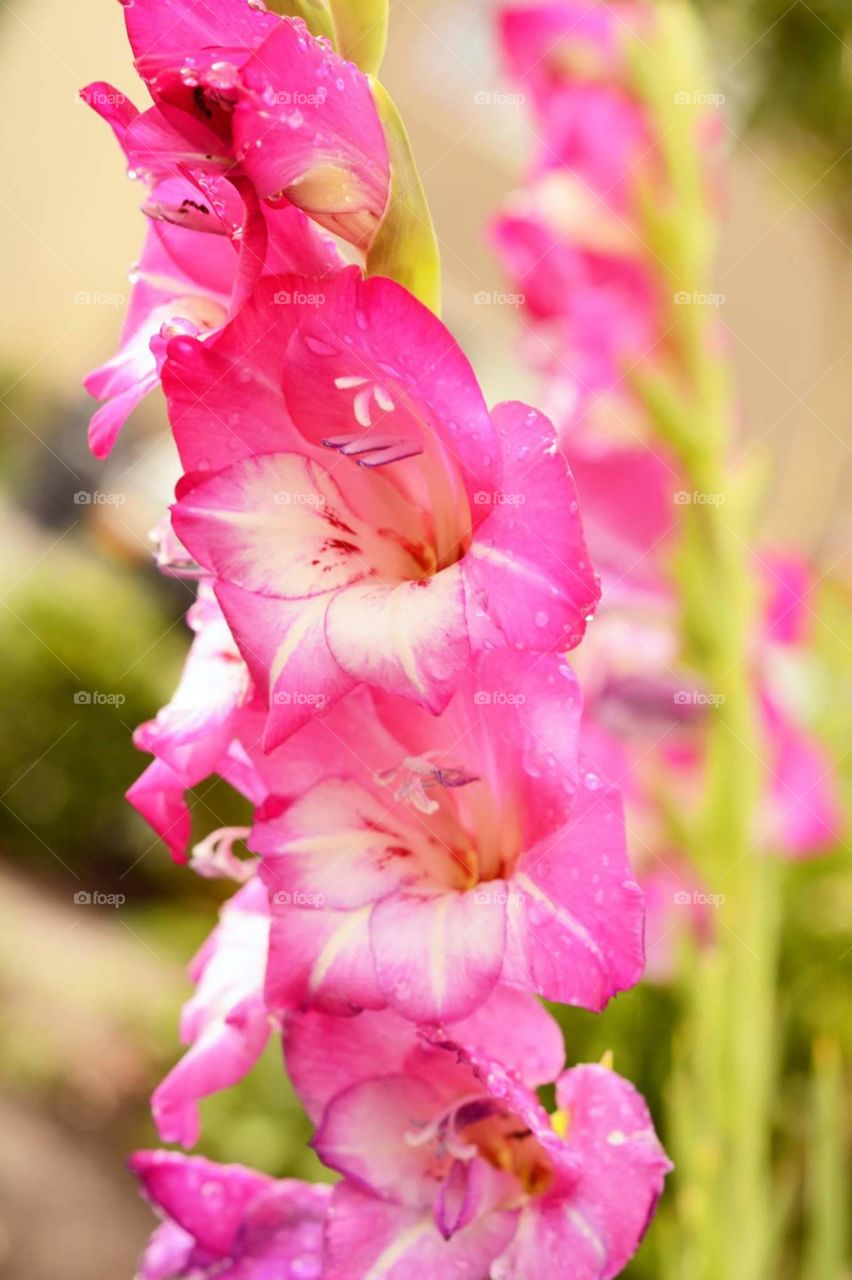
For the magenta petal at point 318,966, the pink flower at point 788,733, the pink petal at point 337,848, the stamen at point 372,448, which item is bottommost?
the pink flower at point 788,733

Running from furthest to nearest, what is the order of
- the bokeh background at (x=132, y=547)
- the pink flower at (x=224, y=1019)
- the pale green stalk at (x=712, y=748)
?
the bokeh background at (x=132, y=547)
the pale green stalk at (x=712, y=748)
the pink flower at (x=224, y=1019)

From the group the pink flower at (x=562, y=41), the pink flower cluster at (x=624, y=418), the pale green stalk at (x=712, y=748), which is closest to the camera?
the pale green stalk at (x=712, y=748)

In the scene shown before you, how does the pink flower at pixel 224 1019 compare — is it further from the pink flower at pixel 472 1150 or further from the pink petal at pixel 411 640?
the pink petal at pixel 411 640

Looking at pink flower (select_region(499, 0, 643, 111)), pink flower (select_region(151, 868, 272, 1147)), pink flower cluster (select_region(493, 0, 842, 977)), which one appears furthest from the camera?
pink flower (select_region(499, 0, 643, 111))

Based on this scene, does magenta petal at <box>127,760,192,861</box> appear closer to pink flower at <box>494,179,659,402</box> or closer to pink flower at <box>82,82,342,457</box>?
Answer: pink flower at <box>82,82,342,457</box>

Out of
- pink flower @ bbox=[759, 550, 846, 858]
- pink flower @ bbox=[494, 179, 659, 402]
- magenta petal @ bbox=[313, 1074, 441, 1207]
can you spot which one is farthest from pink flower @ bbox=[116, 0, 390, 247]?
pink flower @ bbox=[759, 550, 846, 858]

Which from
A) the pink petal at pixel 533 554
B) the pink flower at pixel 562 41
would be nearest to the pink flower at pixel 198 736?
the pink petal at pixel 533 554

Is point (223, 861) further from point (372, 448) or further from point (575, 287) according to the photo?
point (575, 287)
